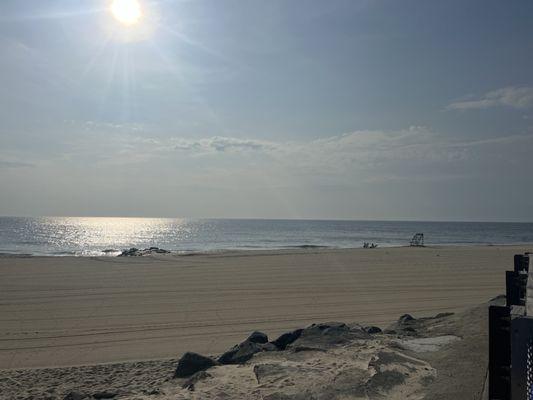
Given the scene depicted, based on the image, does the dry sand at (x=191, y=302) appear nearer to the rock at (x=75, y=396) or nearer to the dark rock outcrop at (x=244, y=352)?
the dark rock outcrop at (x=244, y=352)

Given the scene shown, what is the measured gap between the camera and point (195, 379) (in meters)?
6.01

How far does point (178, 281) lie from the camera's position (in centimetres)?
1823

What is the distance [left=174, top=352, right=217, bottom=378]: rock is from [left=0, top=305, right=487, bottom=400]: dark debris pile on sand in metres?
0.01

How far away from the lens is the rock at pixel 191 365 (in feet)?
21.3

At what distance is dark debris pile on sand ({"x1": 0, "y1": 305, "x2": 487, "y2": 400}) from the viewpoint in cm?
504

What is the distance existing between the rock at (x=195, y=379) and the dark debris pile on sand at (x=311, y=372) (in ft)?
0.04

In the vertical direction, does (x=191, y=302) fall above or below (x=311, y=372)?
below

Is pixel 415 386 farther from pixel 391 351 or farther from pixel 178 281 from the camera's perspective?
pixel 178 281

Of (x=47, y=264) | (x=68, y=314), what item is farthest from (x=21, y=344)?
(x=47, y=264)

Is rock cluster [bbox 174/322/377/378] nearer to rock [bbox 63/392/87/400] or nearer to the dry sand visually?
rock [bbox 63/392/87/400]

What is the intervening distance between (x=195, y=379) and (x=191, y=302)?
769 cm

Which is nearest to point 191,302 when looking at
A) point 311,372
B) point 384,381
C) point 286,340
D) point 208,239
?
point 286,340

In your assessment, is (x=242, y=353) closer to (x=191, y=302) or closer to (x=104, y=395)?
(x=104, y=395)


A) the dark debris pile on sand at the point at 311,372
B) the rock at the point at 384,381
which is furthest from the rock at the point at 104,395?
the rock at the point at 384,381
